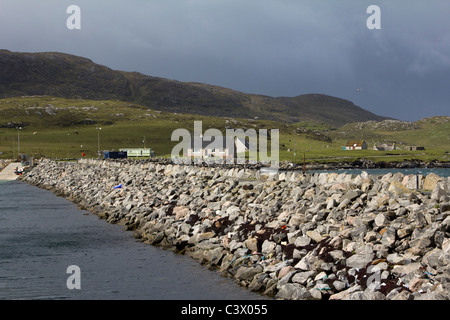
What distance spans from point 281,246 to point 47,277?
37.5ft

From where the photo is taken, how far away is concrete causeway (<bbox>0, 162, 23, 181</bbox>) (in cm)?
11369

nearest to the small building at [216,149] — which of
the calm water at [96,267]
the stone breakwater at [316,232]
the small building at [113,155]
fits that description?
the small building at [113,155]

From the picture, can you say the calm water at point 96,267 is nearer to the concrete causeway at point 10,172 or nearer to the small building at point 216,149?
the concrete causeway at point 10,172

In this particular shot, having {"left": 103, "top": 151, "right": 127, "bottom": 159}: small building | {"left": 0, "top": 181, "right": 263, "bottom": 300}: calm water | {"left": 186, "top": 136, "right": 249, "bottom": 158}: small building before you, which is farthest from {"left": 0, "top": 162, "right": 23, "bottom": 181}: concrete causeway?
{"left": 0, "top": 181, "right": 263, "bottom": 300}: calm water

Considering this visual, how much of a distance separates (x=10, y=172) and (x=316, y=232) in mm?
108129

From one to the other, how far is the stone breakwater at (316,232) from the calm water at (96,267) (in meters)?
1.08

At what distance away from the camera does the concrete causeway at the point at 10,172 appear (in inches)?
4476

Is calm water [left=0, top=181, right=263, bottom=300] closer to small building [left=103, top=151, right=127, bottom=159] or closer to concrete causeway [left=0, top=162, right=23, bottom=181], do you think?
concrete causeway [left=0, top=162, right=23, bottom=181]

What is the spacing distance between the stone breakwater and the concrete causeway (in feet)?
258

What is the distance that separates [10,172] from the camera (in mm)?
118062

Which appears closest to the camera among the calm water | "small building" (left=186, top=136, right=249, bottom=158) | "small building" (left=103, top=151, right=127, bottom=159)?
the calm water

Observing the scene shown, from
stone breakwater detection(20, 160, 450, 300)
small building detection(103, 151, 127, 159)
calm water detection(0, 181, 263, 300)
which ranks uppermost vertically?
small building detection(103, 151, 127, 159)

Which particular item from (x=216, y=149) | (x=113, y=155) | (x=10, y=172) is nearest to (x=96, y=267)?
(x=10, y=172)
